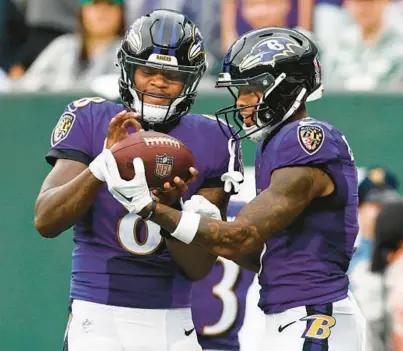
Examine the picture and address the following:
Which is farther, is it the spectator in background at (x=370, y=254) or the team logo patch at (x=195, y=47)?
the spectator in background at (x=370, y=254)

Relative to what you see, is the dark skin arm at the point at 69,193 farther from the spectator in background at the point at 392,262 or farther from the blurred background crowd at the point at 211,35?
the blurred background crowd at the point at 211,35

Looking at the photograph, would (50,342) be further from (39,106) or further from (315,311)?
(315,311)

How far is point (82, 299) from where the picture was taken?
171 inches

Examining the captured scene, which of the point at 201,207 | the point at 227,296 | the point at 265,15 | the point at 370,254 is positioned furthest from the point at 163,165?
the point at 265,15

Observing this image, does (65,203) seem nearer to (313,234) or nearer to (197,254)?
(197,254)

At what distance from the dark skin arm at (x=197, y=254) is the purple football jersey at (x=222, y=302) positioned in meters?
1.43

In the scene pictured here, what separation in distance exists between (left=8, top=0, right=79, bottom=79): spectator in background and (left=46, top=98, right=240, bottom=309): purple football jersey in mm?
3591

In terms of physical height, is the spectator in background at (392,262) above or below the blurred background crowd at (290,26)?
below

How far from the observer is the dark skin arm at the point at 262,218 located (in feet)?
12.9

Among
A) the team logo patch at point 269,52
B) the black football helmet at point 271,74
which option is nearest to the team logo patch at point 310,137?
the black football helmet at point 271,74

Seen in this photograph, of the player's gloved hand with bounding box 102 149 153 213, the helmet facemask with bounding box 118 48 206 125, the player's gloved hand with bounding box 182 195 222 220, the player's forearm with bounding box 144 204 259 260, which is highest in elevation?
the helmet facemask with bounding box 118 48 206 125

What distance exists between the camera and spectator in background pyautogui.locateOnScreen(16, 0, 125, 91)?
7.43 m

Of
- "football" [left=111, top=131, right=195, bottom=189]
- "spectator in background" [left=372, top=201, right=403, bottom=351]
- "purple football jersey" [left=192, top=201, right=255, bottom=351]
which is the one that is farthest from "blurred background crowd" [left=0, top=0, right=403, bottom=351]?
"football" [left=111, top=131, right=195, bottom=189]

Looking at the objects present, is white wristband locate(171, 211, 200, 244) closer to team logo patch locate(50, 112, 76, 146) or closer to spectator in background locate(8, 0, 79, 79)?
team logo patch locate(50, 112, 76, 146)
